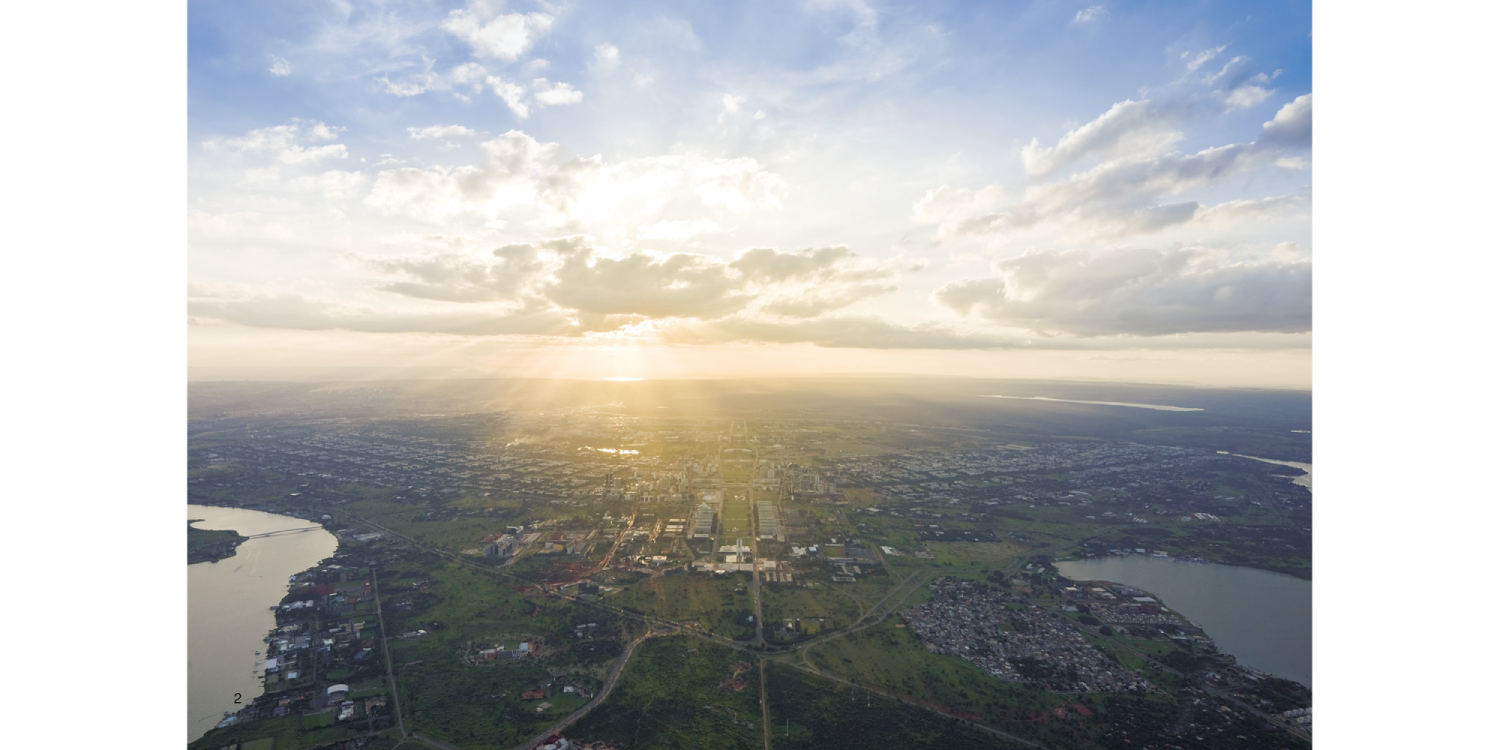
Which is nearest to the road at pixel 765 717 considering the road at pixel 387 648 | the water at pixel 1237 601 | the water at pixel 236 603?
the road at pixel 387 648

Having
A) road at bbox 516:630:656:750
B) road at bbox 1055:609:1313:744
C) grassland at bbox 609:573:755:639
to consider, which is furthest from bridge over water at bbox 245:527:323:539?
road at bbox 1055:609:1313:744

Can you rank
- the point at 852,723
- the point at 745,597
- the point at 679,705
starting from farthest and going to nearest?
the point at 745,597
the point at 679,705
the point at 852,723

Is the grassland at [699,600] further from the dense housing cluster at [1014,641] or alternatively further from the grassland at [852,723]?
the dense housing cluster at [1014,641]

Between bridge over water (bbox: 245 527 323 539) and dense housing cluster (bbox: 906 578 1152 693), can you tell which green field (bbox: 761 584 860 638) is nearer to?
dense housing cluster (bbox: 906 578 1152 693)

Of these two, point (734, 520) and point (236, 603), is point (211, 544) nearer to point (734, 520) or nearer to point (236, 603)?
point (236, 603)

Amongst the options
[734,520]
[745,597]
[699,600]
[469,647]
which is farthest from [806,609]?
[469,647]
